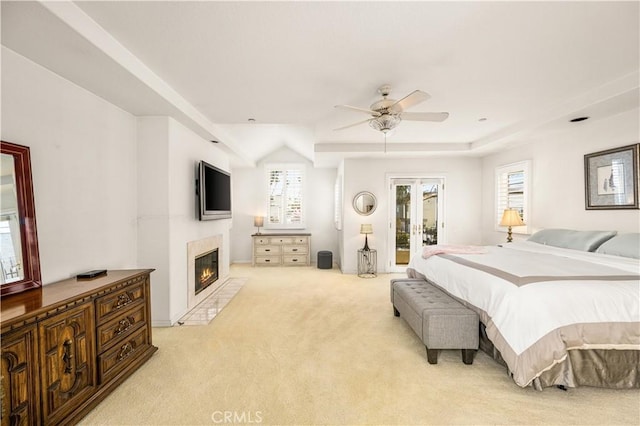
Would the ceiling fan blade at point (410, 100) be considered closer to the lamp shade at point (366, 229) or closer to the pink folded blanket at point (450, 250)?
the pink folded blanket at point (450, 250)

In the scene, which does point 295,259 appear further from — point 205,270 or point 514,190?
point 514,190

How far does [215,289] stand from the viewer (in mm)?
4770

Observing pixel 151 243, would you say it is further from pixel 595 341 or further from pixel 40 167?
pixel 595 341

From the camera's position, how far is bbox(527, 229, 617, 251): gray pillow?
326 centimetres

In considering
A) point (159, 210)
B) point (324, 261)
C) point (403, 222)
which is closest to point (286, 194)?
point (324, 261)

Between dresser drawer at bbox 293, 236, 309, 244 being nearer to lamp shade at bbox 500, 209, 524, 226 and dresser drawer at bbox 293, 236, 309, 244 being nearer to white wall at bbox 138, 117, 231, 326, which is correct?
white wall at bbox 138, 117, 231, 326

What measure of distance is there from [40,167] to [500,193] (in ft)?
21.0

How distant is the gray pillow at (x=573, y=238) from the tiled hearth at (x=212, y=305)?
450 centimetres

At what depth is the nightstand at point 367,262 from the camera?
6012mm

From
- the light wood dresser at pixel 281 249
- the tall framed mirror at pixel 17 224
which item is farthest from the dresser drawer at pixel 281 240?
the tall framed mirror at pixel 17 224

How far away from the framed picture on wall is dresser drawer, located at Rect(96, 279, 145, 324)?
524cm

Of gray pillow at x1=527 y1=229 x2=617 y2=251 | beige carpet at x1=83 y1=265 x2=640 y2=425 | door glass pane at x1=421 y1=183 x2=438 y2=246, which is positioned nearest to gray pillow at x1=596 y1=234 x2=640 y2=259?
gray pillow at x1=527 y1=229 x2=617 y2=251

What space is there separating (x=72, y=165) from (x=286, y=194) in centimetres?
511

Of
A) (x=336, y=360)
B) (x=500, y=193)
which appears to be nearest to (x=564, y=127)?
(x=500, y=193)
